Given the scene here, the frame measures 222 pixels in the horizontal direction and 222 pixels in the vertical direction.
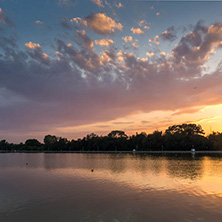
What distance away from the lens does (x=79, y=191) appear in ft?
89.4

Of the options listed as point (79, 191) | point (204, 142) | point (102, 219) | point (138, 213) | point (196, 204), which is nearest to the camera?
point (102, 219)

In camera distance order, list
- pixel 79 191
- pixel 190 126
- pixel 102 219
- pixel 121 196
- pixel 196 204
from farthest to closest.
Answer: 1. pixel 190 126
2. pixel 79 191
3. pixel 121 196
4. pixel 196 204
5. pixel 102 219

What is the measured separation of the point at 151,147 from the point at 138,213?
17532cm

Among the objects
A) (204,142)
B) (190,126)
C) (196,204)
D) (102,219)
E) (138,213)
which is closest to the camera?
(102,219)

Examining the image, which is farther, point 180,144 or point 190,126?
point 190,126

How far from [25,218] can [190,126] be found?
18353cm

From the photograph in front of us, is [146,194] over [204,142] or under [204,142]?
under

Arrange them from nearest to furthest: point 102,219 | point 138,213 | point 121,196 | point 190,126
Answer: point 102,219 → point 138,213 → point 121,196 → point 190,126

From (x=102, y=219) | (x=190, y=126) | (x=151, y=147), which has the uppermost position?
(x=190, y=126)

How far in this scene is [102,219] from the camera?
16812mm

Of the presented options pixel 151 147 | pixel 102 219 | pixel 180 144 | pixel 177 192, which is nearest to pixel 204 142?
pixel 180 144

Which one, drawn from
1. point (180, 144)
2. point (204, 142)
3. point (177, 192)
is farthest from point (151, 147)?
point (177, 192)

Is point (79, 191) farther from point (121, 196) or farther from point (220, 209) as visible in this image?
point (220, 209)

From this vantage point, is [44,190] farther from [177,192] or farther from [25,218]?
[177,192]
